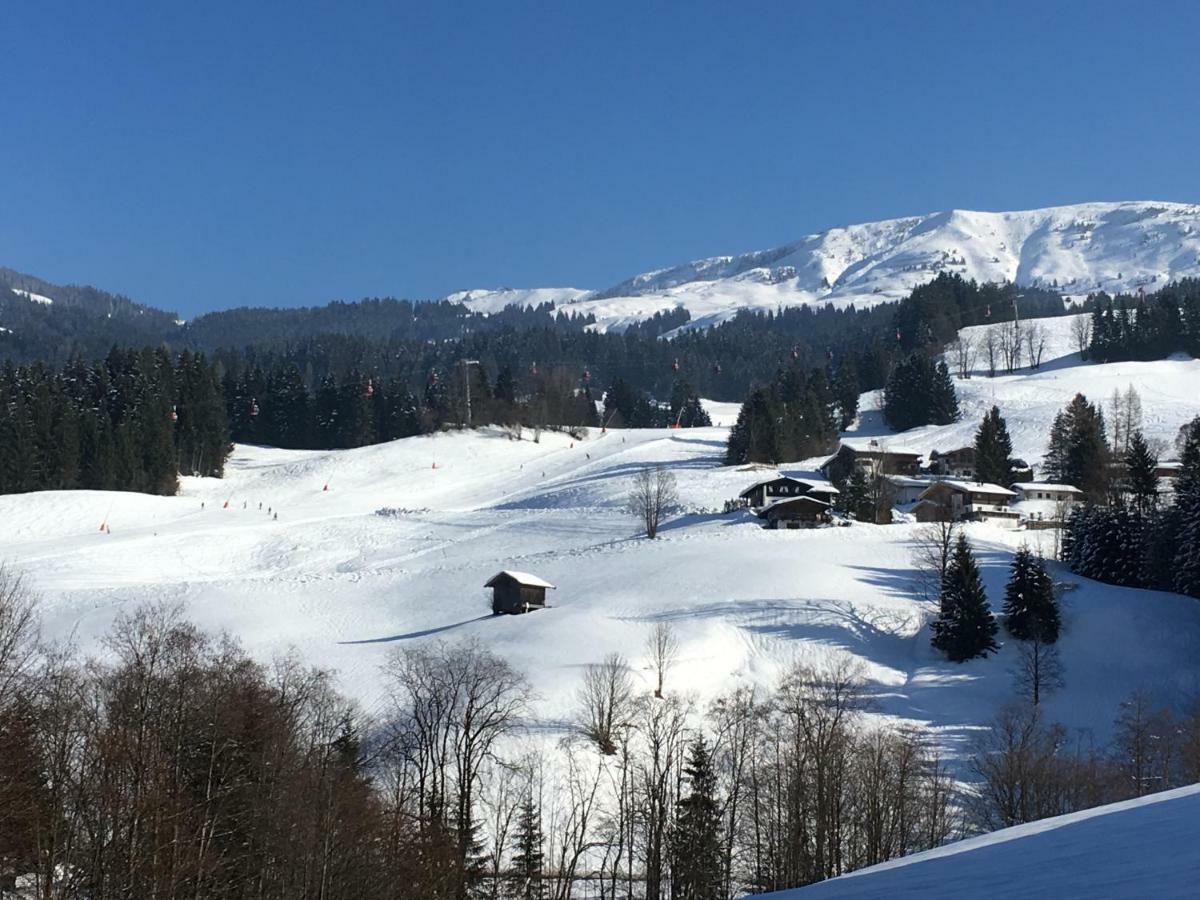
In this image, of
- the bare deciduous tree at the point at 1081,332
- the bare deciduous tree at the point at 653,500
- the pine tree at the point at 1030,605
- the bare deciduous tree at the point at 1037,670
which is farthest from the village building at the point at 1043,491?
the bare deciduous tree at the point at 1081,332

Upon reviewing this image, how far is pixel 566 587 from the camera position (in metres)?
Answer: 55.0

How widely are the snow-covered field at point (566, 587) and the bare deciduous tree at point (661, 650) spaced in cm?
59

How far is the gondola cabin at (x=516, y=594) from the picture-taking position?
50250mm

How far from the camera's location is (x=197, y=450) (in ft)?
359

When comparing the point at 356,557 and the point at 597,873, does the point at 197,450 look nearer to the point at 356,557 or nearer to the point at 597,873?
the point at 356,557

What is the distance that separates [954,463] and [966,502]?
67.0 feet

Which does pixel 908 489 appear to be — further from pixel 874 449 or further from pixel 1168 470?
pixel 1168 470

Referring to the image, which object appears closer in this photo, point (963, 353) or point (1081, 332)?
point (963, 353)

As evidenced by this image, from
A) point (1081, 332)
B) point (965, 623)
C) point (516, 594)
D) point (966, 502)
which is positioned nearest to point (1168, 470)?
point (966, 502)

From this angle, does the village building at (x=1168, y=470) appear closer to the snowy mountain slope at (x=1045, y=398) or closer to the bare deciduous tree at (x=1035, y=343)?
the snowy mountain slope at (x=1045, y=398)

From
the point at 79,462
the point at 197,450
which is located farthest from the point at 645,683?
the point at 197,450

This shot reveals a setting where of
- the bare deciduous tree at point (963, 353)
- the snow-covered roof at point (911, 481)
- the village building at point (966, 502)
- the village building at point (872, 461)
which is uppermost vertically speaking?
the bare deciduous tree at point (963, 353)

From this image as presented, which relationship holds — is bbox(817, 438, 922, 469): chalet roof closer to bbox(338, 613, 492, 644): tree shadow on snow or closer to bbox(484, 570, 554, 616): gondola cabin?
bbox(484, 570, 554, 616): gondola cabin

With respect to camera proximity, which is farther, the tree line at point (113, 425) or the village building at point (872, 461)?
the tree line at point (113, 425)
